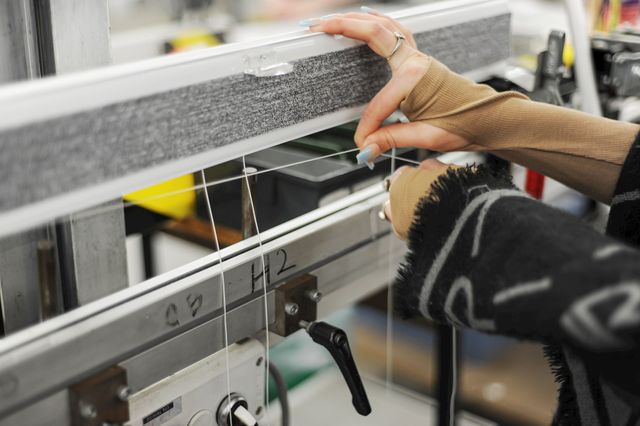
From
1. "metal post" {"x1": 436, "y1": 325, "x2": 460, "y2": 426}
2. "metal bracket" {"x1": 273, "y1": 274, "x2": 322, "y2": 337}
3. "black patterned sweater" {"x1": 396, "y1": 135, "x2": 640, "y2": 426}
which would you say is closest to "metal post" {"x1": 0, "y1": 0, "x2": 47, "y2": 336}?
"metal bracket" {"x1": 273, "y1": 274, "x2": 322, "y2": 337}

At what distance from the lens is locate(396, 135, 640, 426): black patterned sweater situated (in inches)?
17.4

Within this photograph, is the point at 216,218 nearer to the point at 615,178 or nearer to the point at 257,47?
the point at 257,47

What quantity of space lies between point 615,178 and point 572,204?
716 mm

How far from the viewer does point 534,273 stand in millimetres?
492

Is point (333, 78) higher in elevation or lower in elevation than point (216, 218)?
higher

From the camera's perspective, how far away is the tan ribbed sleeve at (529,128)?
2.32 feet

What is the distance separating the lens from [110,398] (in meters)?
0.57

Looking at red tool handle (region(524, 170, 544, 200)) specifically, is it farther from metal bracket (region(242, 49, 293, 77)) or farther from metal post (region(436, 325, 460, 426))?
metal bracket (region(242, 49, 293, 77))

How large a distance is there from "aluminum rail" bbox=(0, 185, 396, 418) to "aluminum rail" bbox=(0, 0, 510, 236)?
4.9 inches

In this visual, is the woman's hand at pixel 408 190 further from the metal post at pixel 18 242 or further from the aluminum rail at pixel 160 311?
the metal post at pixel 18 242

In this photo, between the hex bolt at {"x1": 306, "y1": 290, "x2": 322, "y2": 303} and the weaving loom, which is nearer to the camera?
the weaving loom

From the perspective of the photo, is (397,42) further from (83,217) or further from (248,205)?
(83,217)

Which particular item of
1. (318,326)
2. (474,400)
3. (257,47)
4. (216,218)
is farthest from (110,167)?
(474,400)

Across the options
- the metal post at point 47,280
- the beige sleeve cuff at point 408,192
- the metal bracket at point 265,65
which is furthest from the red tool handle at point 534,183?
the metal post at point 47,280
